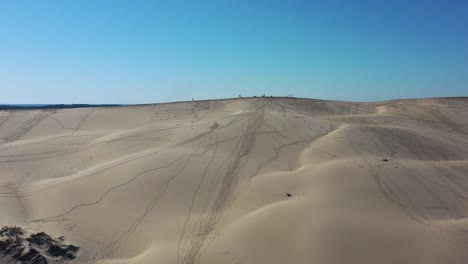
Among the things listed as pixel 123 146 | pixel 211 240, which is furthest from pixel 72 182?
pixel 211 240

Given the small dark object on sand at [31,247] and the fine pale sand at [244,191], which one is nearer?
the small dark object on sand at [31,247]

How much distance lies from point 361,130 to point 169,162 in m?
11.9

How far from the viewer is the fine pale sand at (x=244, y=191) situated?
34.1ft

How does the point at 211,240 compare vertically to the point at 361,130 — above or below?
below

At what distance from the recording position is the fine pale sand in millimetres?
10391

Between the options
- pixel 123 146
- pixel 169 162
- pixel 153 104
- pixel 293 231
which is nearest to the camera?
pixel 293 231

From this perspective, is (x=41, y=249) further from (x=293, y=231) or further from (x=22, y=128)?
(x=22, y=128)

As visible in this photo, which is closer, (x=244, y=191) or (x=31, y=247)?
(x=31, y=247)

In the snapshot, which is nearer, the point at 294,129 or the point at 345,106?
the point at 294,129

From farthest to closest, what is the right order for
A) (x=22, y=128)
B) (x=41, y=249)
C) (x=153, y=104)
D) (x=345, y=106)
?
(x=345, y=106)
(x=153, y=104)
(x=22, y=128)
(x=41, y=249)

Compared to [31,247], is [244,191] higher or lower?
higher

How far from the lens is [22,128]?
90.6ft

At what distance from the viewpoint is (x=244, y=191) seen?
14.6m

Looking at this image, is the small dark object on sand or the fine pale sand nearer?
the small dark object on sand
